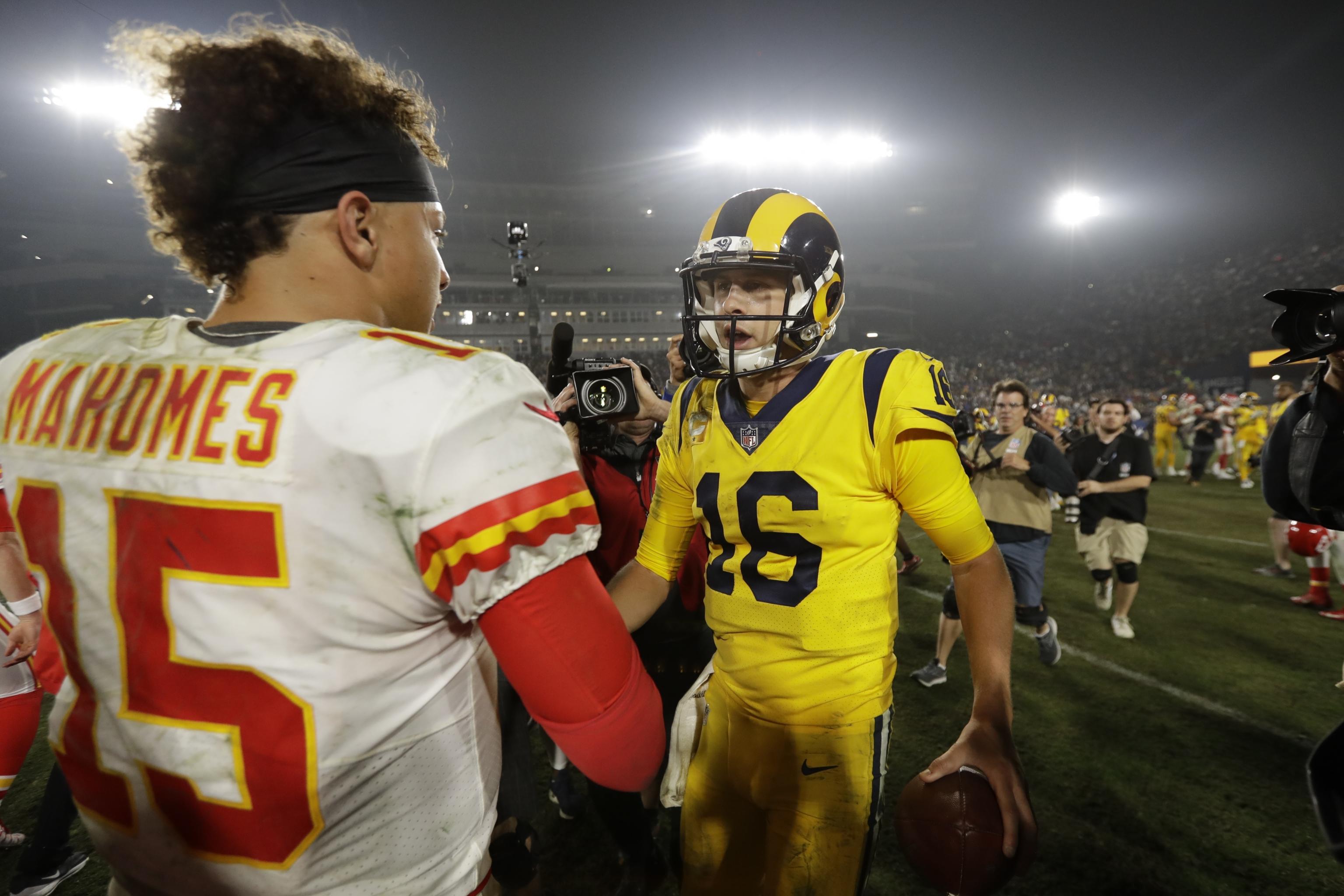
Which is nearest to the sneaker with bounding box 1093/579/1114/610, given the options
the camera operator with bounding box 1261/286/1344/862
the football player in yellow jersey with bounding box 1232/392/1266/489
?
the camera operator with bounding box 1261/286/1344/862

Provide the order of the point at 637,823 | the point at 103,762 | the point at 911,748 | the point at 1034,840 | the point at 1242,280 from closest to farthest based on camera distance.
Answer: the point at 103,762 < the point at 1034,840 < the point at 637,823 < the point at 911,748 < the point at 1242,280

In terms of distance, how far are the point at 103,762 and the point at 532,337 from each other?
94.6ft

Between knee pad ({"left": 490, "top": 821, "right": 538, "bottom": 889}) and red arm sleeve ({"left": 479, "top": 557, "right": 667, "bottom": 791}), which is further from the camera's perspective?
knee pad ({"left": 490, "top": 821, "right": 538, "bottom": 889})

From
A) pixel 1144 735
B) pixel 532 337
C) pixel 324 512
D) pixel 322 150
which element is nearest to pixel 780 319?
pixel 322 150

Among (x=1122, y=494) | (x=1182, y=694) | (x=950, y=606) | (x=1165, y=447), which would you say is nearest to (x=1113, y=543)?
(x=1122, y=494)

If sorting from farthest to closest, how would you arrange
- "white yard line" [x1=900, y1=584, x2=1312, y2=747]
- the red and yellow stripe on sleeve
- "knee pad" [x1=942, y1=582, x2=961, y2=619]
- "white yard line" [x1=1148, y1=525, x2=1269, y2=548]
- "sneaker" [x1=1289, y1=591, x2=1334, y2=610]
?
"white yard line" [x1=1148, y1=525, x2=1269, y2=548]
"sneaker" [x1=1289, y1=591, x2=1334, y2=610]
"knee pad" [x1=942, y1=582, x2=961, y2=619]
"white yard line" [x1=900, y1=584, x2=1312, y2=747]
the red and yellow stripe on sleeve

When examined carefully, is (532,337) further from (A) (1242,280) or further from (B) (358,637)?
(A) (1242,280)

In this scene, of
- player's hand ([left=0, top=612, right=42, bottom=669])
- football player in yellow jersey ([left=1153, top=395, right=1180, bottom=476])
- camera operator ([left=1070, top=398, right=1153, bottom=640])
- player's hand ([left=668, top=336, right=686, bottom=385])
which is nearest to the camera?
player's hand ([left=0, top=612, right=42, bottom=669])

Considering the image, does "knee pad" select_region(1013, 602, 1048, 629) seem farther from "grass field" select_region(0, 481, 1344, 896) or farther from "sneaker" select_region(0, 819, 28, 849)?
"sneaker" select_region(0, 819, 28, 849)

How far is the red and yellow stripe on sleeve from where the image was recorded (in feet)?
2.78

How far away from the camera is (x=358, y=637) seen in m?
0.88

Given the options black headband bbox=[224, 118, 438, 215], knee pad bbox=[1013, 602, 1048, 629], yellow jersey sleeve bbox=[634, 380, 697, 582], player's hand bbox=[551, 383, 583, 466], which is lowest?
knee pad bbox=[1013, 602, 1048, 629]

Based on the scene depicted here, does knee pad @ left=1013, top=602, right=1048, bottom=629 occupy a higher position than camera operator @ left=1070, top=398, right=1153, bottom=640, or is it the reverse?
camera operator @ left=1070, top=398, right=1153, bottom=640

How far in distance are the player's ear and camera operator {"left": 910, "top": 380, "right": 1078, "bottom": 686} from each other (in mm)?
4958
